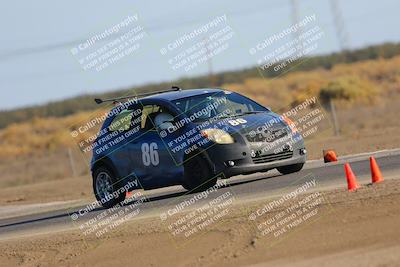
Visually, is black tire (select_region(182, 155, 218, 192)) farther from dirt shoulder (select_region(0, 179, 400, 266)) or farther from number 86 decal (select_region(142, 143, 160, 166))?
dirt shoulder (select_region(0, 179, 400, 266))

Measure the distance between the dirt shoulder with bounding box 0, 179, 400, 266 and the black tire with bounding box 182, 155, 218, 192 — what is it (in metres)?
1.82

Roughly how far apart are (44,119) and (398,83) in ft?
93.5

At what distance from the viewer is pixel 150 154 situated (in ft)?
51.7

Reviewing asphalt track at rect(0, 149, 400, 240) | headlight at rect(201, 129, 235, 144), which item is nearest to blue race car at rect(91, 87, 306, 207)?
headlight at rect(201, 129, 235, 144)

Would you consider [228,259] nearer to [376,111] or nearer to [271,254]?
[271,254]

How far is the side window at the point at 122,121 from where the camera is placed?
1636cm

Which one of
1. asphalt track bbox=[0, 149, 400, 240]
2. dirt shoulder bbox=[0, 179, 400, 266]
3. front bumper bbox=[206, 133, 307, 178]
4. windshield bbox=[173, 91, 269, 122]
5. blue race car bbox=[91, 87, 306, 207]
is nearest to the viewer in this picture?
dirt shoulder bbox=[0, 179, 400, 266]

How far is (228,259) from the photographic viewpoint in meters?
10.6

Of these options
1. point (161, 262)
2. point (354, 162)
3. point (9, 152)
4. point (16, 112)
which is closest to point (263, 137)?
point (354, 162)

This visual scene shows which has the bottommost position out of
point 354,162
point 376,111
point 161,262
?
point 376,111

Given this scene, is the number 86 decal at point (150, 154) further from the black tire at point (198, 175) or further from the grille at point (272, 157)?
the grille at point (272, 157)

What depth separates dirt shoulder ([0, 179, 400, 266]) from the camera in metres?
9.94

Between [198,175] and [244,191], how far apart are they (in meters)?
0.74

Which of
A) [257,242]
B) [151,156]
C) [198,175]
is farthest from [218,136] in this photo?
[257,242]
